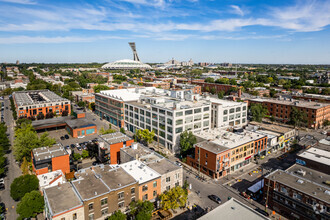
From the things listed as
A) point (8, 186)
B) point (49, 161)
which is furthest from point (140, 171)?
point (8, 186)

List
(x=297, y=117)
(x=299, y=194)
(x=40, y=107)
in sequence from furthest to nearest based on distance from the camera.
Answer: (x=40, y=107) → (x=297, y=117) → (x=299, y=194)

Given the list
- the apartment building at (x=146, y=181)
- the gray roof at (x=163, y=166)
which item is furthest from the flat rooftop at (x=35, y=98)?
the apartment building at (x=146, y=181)

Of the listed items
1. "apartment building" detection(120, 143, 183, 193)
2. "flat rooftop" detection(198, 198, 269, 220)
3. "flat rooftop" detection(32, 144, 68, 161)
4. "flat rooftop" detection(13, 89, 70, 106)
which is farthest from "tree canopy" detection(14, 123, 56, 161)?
"flat rooftop" detection(13, 89, 70, 106)

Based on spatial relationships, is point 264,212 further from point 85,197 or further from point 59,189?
point 59,189

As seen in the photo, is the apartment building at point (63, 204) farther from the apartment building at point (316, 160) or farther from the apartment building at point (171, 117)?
the apartment building at point (316, 160)

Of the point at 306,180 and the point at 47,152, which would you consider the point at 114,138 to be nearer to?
the point at 47,152

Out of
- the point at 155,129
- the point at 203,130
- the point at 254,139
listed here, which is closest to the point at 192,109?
the point at 203,130

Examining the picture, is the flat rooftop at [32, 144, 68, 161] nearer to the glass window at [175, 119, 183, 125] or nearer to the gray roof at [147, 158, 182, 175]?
the gray roof at [147, 158, 182, 175]
